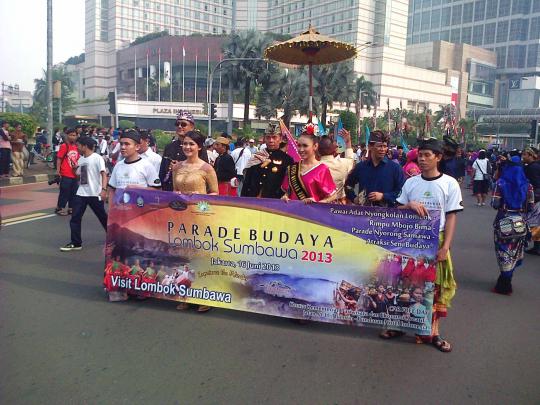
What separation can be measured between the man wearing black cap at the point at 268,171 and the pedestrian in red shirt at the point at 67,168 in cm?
449

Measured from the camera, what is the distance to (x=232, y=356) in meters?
3.71

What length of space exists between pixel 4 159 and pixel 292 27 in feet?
317

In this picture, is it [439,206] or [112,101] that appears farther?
[112,101]

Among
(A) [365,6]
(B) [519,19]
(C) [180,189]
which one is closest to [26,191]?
(C) [180,189]

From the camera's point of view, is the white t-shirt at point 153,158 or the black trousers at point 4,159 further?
the black trousers at point 4,159

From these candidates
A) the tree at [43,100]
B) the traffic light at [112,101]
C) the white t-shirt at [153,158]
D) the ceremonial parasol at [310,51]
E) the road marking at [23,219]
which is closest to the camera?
the white t-shirt at [153,158]

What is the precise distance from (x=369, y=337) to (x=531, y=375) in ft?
4.09

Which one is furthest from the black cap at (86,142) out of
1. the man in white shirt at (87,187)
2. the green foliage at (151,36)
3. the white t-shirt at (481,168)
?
the green foliage at (151,36)

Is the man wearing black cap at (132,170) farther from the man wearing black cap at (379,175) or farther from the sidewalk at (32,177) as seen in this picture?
the sidewalk at (32,177)

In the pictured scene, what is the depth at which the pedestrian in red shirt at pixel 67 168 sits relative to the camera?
343 inches

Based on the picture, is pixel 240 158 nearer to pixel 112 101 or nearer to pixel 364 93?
pixel 112 101

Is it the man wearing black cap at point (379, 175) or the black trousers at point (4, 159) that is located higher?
the man wearing black cap at point (379, 175)

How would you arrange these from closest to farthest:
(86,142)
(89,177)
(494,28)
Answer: (89,177)
(86,142)
(494,28)

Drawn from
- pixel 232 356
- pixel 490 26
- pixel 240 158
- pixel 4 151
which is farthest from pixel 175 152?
pixel 490 26
